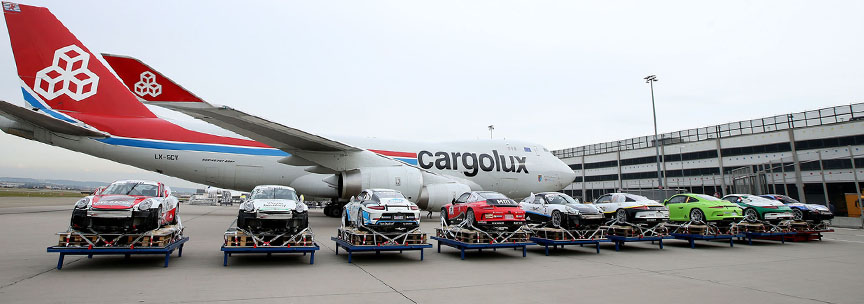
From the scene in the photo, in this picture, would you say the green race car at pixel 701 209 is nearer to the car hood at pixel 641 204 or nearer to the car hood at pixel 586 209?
the car hood at pixel 641 204

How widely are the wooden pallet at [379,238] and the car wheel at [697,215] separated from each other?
10.0 meters

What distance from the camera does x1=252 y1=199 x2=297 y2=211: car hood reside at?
925 centimetres

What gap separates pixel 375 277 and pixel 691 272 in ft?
21.7

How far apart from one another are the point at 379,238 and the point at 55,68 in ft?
55.5

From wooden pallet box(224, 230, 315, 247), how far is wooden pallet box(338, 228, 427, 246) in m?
1.04

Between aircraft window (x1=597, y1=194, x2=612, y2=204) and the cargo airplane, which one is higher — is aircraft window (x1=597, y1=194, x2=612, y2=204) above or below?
below

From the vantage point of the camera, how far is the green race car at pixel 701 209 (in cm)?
1395

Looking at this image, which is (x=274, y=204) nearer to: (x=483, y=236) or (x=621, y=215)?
(x=483, y=236)

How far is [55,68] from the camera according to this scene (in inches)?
677

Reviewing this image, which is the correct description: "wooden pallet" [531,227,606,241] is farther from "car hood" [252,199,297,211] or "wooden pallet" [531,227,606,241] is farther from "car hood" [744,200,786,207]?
"car hood" [744,200,786,207]

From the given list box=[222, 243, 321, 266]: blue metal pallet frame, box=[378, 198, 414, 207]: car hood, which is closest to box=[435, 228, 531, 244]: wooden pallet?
box=[378, 198, 414, 207]: car hood

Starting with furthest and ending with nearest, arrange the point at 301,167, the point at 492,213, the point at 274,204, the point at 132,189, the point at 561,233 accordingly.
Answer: the point at 301,167, the point at 561,233, the point at 492,213, the point at 132,189, the point at 274,204

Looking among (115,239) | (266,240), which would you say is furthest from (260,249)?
(115,239)

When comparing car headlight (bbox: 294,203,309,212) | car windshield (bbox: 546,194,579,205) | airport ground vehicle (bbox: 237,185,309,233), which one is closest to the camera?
airport ground vehicle (bbox: 237,185,309,233)
